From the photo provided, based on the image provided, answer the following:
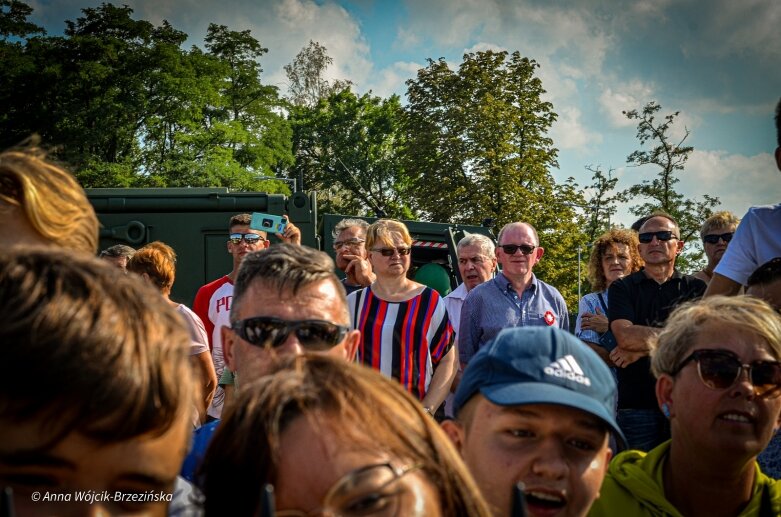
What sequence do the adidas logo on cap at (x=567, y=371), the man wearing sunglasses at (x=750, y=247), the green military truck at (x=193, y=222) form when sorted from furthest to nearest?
1. the green military truck at (x=193, y=222)
2. the man wearing sunglasses at (x=750, y=247)
3. the adidas logo on cap at (x=567, y=371)

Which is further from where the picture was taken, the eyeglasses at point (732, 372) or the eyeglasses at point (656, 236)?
the eyeglasses at point (656, 236)

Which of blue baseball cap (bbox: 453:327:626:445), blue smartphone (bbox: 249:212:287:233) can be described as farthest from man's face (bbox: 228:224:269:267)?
blue baseball cap (bbox: 453:327:626:445)

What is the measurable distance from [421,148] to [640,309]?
80.6ft

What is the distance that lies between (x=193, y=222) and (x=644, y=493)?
288 inches

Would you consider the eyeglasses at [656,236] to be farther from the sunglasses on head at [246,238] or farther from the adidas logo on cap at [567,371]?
the adidas logo on cap at [567,371]

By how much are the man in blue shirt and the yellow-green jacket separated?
2.94 meters

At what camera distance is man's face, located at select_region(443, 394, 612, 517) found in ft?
6.23

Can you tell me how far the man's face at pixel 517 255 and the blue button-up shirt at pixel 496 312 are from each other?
0.09 meters

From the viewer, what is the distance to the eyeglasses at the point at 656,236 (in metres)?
5.27

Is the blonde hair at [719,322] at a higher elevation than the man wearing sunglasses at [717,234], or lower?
lower

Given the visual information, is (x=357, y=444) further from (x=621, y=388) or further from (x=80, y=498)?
(x=621, y=388)

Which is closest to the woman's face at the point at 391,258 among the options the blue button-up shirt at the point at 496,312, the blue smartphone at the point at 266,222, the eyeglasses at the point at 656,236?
the blue button-up shirt at the point at 496,312

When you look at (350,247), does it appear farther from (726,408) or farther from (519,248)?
(726,408)

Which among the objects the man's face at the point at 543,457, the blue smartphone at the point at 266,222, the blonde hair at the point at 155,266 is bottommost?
the man's face at the point at 543,457
